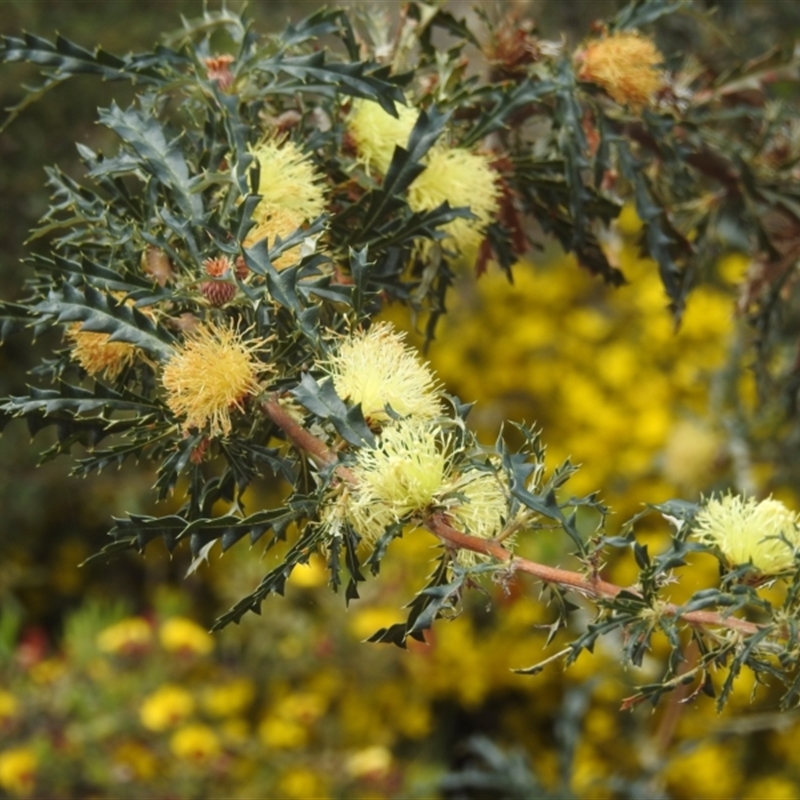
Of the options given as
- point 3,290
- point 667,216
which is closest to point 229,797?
point 3,290

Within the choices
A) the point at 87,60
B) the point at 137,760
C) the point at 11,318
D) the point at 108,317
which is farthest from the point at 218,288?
the point at 137,760

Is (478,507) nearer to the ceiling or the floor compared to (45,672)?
nearer to the ceiling

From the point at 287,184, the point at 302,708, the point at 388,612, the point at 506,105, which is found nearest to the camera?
the point at 287,184

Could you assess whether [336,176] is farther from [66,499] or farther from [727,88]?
[66,499]

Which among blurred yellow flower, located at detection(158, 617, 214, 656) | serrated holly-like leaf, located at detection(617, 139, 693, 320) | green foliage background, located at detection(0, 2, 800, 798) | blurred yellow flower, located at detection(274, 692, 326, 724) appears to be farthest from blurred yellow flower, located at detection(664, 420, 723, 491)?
serrated holly-like leaf, located at detection(617, 139, 693, 320)

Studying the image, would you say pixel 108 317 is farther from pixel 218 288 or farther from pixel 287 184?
pixel 287 184

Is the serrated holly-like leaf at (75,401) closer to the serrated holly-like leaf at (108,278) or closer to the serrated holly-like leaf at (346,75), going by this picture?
the serrated holly-like leaf at (108,278)

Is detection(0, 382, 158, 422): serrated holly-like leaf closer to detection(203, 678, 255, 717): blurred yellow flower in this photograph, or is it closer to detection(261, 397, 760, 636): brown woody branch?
detection(261, 397, 760, 636): brown woody branch
